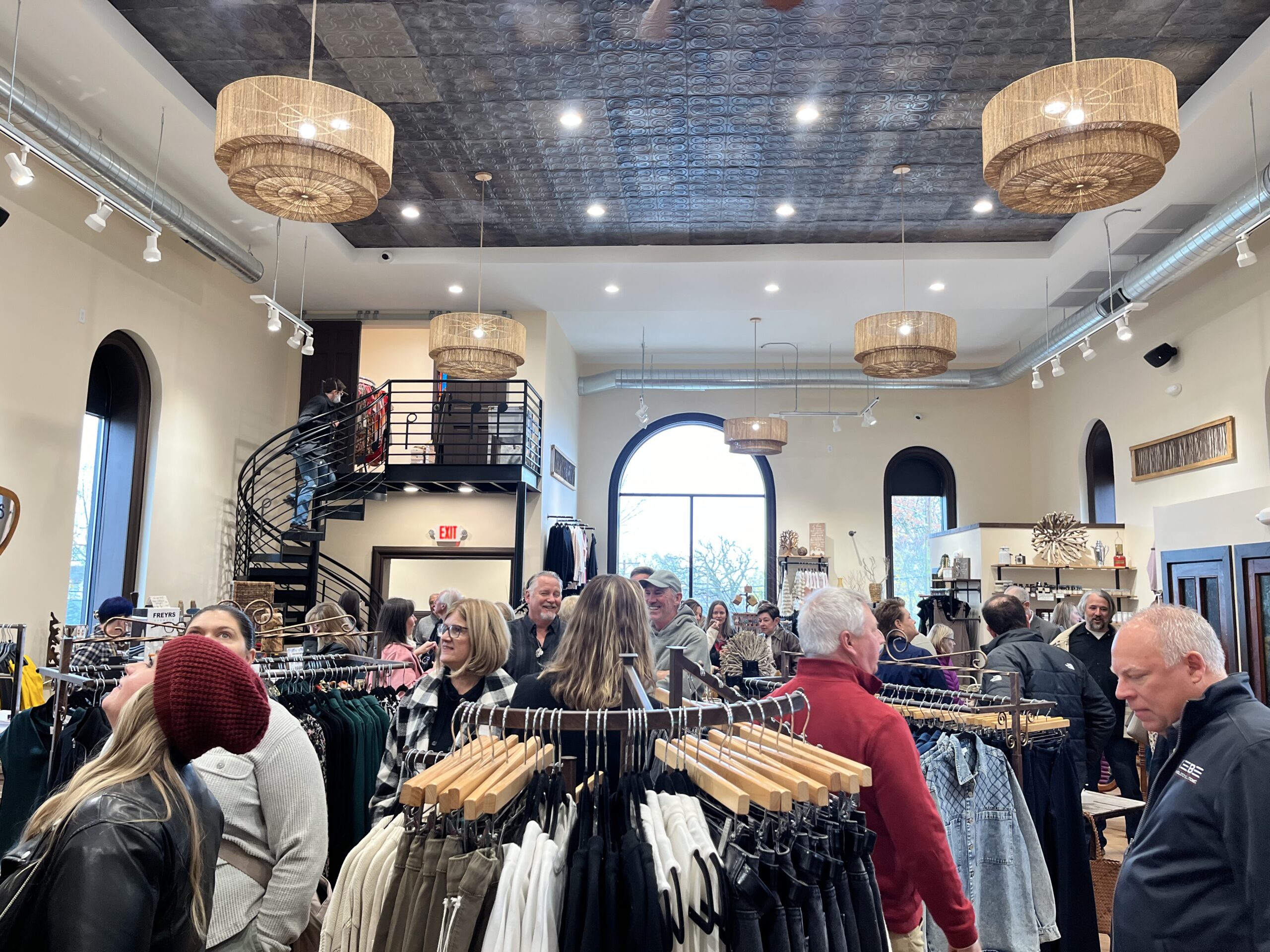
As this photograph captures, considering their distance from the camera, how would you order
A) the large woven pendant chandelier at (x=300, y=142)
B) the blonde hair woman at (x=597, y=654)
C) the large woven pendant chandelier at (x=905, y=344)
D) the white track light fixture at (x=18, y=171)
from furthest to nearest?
the large woven pendant chandelier at (x=905, y=344)
the white track light fixture at (x=18, y=171)
the large woven pendant chandelier at (x=300, y=142)
the blonde hair woman at (x=597, y=654)

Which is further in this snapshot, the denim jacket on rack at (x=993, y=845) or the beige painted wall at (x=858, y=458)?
the beige painted wall at (x=858, y=458)

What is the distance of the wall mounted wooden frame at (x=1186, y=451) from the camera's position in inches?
354

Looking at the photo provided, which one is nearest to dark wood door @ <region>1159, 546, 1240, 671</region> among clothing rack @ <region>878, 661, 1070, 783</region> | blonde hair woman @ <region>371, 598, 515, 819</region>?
clothing rack @ <region>878, 661, 1070, 783</region>

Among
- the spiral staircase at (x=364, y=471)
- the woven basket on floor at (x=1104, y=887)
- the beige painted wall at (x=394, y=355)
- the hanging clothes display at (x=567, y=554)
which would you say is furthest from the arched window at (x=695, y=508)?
the woven basket on floor at (x=1104, y=887)

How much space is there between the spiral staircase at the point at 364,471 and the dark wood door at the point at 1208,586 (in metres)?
6.47

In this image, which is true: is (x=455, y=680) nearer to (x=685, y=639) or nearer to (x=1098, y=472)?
(x=685, y=639)

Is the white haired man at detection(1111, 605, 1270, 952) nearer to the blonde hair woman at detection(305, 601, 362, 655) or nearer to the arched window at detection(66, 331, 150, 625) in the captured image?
the blonde hair woman at detection(305, 601, 362, 655)

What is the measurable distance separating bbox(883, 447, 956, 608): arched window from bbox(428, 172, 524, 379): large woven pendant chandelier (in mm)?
7991

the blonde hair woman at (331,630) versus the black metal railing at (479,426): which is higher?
the black metal railing at (479,426)

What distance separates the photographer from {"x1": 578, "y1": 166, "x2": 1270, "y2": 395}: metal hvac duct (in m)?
7.23

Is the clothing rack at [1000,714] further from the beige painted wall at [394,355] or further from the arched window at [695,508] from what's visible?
the beige painted wall at [394,355]

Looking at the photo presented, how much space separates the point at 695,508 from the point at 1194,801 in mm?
12960

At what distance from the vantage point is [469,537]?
1162 centimetres

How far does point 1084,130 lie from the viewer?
4.27 metres
